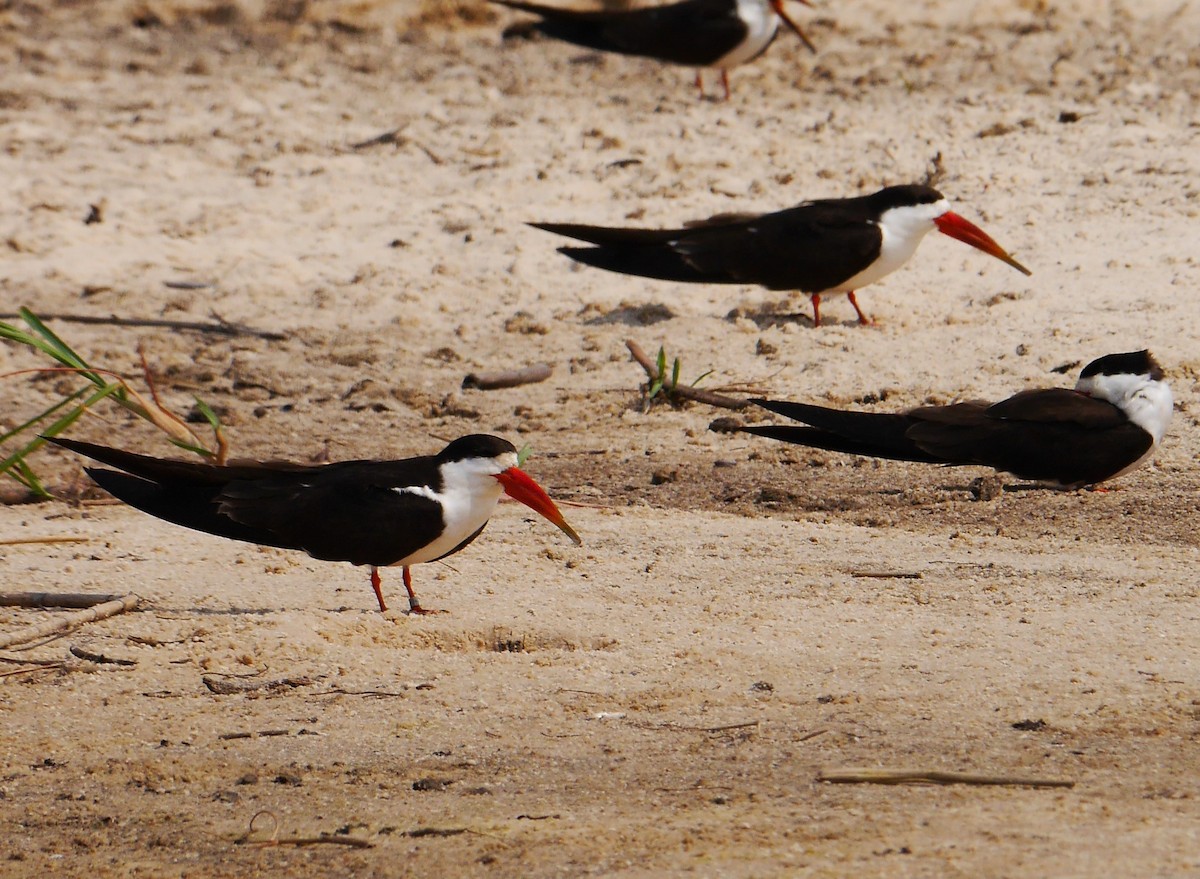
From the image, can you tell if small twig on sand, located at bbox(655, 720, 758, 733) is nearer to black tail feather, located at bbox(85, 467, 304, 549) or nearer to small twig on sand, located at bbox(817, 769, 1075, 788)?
small twig on sand, located at bbox(817, 769, 1075, 788)

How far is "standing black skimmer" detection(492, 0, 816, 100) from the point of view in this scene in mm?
8641

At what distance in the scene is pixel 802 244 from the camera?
6535 millimetres

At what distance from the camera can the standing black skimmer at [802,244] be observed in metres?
6.52

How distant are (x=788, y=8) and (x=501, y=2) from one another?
1.68 m

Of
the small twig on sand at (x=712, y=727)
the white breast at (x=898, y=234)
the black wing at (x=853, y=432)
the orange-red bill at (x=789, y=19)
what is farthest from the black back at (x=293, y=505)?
→ the orange-red bill at (x=789, y=19)

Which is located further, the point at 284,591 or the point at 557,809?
the point at 284,591

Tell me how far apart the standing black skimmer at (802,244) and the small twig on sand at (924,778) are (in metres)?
3.59

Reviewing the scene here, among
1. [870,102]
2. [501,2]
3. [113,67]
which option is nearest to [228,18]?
[113,67]

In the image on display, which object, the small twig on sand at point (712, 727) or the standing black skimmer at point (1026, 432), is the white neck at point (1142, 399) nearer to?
the standing black skimmer at point (1026, 432)

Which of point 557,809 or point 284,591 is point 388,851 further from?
point 284,591

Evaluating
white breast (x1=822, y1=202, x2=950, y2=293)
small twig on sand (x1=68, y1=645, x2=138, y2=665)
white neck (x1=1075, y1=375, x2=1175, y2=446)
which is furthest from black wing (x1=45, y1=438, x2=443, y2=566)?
white breast (x1=822, y1=202, x2=950, y2=293)

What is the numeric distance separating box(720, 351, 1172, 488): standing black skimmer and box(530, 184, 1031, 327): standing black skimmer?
1524mm

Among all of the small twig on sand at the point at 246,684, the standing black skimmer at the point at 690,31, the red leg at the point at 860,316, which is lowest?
the small twig on sand at the point at 246,684

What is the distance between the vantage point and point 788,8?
31.3 feet
